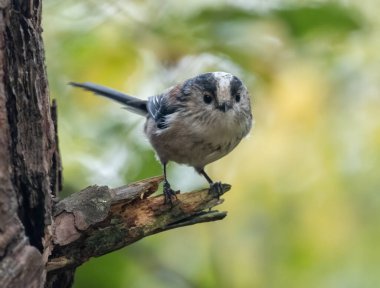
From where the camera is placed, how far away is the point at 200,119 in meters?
4.19

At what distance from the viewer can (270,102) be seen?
4652 mm

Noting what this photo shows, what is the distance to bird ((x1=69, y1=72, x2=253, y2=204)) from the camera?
13.4 feet

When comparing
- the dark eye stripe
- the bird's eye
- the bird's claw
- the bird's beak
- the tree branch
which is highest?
the bird's eye

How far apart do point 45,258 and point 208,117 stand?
6.09 feet

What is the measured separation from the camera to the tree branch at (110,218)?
2570 mm

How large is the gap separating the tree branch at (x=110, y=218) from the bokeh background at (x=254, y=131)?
489 mm

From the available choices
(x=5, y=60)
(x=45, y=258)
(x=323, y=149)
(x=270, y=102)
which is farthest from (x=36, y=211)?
(x=323, y=149)

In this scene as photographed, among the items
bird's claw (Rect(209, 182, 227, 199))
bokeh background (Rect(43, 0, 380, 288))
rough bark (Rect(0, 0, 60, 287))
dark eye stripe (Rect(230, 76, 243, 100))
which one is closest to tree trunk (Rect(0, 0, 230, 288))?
rough bark (Rect(0, 0, 60, 287))

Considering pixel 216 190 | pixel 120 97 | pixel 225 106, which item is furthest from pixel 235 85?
pixel 216 190

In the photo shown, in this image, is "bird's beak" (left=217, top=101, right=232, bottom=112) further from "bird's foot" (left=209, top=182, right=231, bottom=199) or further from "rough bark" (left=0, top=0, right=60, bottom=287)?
"rough bark" (left=0, top=0, right=60, bottom=287)

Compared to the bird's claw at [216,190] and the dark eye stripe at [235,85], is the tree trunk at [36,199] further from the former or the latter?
the dark eye stripe at [235,85]

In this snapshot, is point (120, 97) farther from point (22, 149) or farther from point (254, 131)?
point (22, 149)

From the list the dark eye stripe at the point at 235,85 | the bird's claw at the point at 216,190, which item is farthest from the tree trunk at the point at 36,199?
the dark eye stripe at the point at 235,85

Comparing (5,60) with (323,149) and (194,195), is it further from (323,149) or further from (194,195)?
(323,149)
